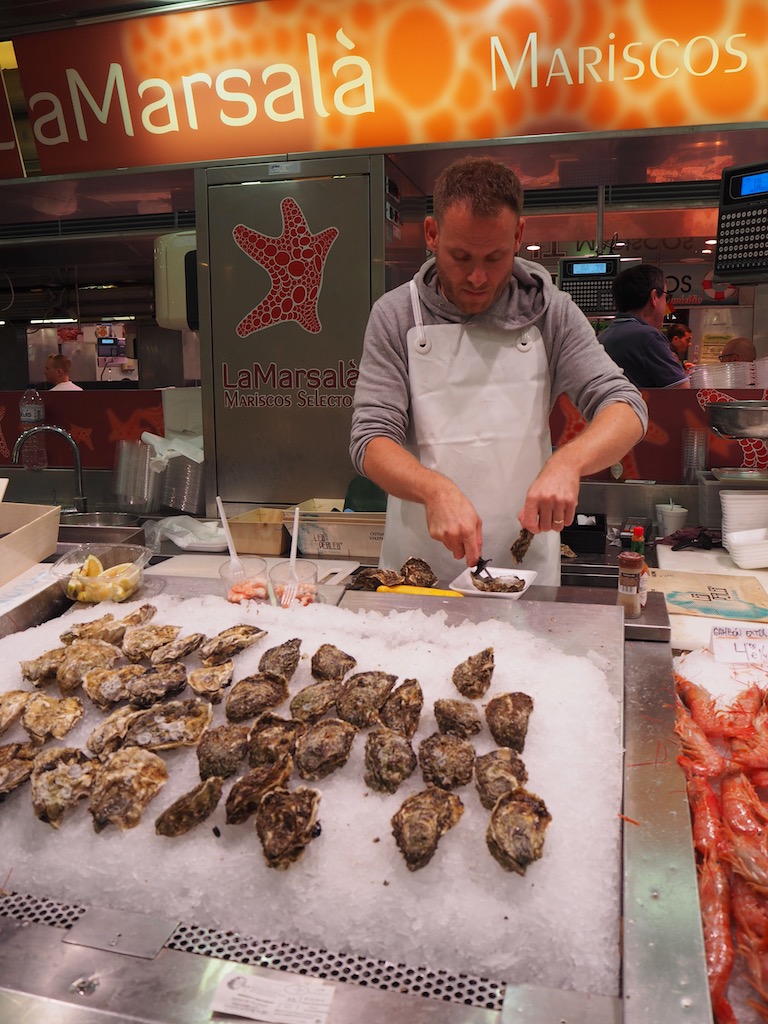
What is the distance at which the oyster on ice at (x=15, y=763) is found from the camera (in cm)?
112

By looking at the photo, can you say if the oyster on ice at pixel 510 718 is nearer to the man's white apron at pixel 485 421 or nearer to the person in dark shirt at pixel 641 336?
the man's white apron at pixel 485 421

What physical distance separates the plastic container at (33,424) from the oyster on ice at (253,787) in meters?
4.09

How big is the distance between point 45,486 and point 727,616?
3.92m

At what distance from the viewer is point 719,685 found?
168cm

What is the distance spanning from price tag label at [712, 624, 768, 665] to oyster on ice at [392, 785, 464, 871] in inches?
38.6

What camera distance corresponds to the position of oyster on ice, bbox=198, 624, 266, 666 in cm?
144

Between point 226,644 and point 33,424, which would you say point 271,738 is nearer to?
point 226,644

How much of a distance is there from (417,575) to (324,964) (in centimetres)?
117

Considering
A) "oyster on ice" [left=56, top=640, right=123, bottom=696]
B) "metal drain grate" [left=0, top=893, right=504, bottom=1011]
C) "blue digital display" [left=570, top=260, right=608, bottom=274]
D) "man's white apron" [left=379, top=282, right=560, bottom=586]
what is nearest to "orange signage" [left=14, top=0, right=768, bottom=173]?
"blue digital display" [left=570, top=260, right=608, bottom=274]

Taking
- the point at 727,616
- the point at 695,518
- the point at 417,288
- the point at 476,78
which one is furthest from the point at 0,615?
the point at 476,78

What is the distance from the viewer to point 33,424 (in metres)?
4.68

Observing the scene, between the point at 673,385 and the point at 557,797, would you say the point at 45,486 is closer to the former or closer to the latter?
the point at 673,385

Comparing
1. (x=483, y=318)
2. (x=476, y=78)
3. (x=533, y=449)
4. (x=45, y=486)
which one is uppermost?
(x=476, y=78)

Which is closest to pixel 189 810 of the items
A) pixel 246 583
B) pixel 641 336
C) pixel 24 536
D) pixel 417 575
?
pixel 246 583
